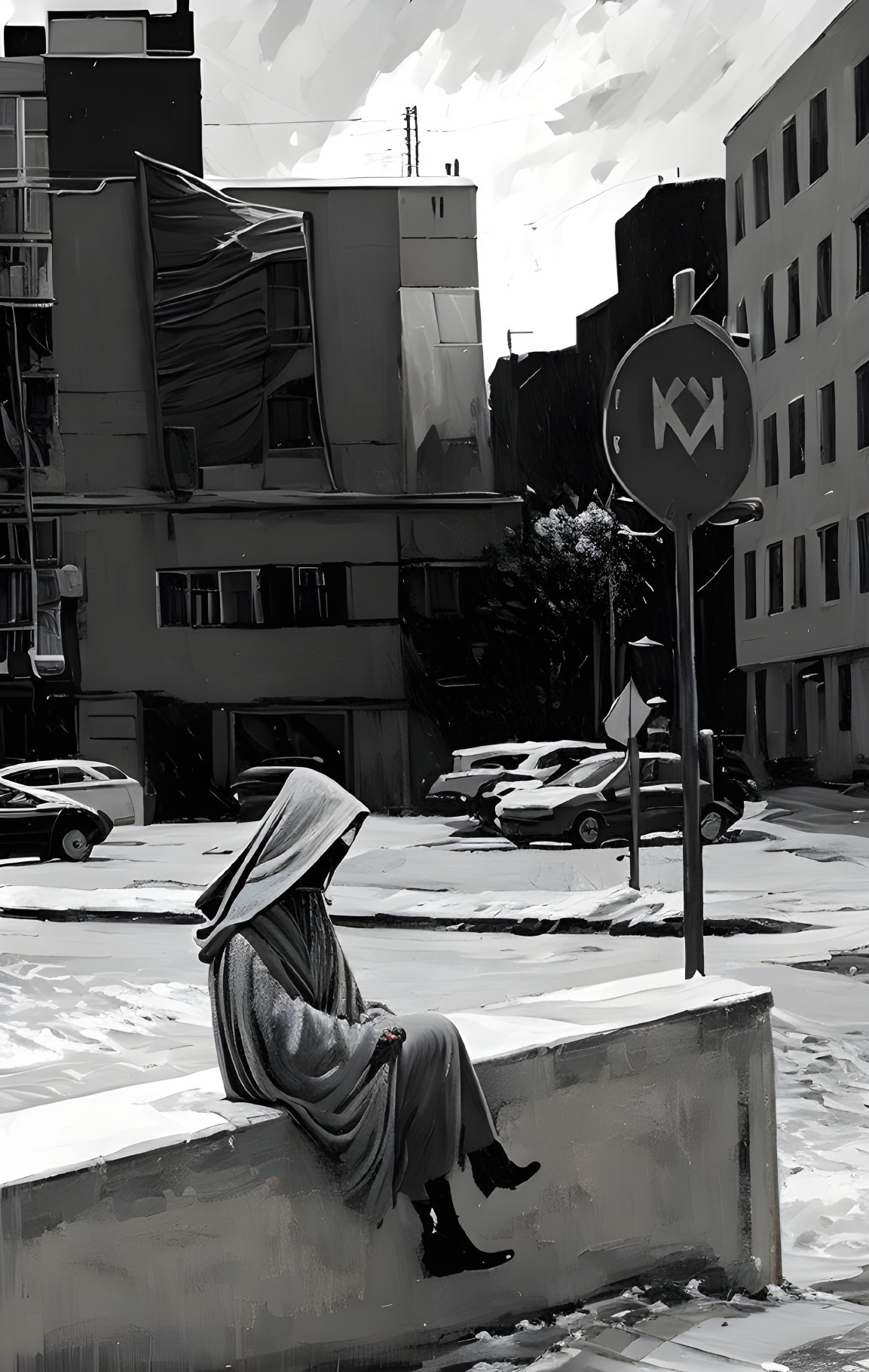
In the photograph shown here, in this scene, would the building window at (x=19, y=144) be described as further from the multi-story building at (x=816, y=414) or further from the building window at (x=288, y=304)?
the multi-story building at (x=816, y=414)

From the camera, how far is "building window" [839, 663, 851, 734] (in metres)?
16.5

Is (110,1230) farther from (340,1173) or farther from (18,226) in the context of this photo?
(18,226)

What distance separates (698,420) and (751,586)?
1276cm

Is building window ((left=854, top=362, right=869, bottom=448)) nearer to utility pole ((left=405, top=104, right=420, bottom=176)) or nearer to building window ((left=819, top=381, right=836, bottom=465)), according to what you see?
building window ((left=819, top=381, right=836, bottom=465))

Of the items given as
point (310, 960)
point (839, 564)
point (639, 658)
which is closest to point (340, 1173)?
point (310, 960)

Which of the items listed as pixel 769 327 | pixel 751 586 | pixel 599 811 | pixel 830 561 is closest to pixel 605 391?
pixel 599 811

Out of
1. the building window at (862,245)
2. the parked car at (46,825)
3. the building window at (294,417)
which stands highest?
the building window at (862,245)

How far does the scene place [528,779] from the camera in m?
13.0

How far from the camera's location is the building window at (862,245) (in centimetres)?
1938

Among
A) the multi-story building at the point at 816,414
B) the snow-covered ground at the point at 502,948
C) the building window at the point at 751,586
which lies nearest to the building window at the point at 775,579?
the multi-story building at the point at 816,414

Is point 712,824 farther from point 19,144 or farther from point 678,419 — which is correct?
point 678,419

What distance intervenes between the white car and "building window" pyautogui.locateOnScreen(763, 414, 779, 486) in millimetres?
8878

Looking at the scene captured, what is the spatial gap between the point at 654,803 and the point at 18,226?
27.0ft

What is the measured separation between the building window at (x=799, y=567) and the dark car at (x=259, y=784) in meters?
8.72
